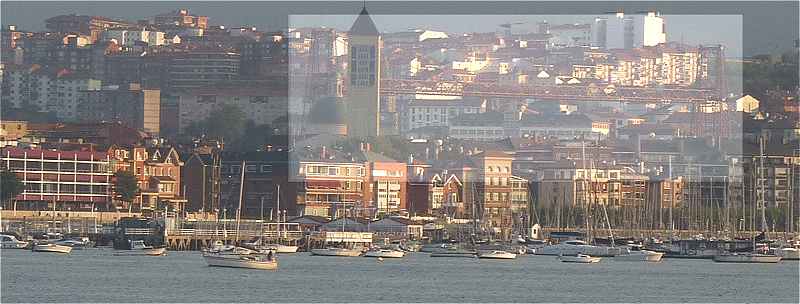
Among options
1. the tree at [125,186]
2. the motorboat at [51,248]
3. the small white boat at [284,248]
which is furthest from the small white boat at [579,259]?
the tree at [125,186]

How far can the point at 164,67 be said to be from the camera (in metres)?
61.1

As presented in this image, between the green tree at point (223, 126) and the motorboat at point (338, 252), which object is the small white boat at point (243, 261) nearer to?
the motorboat at point (338, 252)

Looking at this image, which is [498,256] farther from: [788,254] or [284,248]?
[788,254]

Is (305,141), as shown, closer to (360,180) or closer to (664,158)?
(360,180)

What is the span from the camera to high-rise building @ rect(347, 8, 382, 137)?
44000mm

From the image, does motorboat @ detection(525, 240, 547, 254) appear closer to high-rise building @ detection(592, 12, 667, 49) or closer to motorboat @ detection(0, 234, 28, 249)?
motorboat @ detection(0, 234, 28, 249)

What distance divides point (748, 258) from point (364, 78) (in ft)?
63.7

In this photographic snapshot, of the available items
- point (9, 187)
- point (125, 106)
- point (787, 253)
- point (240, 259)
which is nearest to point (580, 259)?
point (787, 253)

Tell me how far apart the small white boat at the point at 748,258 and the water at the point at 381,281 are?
215 mm

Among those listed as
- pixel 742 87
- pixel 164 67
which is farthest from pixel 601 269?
pixel 164 67

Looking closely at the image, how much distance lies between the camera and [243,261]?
72.6 ft

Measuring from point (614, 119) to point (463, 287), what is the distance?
936 inches

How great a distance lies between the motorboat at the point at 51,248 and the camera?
27548mm

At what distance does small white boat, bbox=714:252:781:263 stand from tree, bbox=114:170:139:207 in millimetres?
15458
